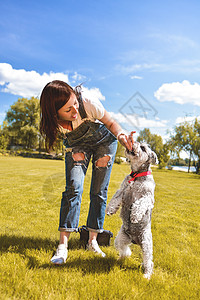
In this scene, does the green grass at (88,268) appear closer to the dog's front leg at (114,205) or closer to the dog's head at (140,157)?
the dog's front leg at (114,205)

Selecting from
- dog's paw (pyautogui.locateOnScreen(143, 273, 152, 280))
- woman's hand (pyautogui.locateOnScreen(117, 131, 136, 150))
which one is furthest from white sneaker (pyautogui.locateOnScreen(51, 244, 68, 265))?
woman's hand (pyautogui.locateOnScreen(117, 131, 136, 150))

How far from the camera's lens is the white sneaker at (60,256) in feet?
8.87

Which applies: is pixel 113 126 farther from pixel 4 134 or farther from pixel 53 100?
pixel 4 134

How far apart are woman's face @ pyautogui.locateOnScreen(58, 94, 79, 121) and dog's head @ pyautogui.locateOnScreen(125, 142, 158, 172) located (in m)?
0.79

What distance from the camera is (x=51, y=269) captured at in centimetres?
260

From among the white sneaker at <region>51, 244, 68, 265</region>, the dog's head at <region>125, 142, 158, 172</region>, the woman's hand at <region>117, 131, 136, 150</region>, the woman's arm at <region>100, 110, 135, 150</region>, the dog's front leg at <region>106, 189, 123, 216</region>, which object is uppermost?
the woman's arm at <region>100, 110, 135, 150</region>

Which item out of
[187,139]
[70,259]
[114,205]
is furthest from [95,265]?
[187,139]

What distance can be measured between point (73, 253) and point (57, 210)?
2675mm

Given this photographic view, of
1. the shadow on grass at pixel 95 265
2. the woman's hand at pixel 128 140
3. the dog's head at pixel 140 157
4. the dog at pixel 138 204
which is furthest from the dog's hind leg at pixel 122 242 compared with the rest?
the woman's hand at pixel 128 140

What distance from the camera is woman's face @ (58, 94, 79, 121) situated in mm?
2684

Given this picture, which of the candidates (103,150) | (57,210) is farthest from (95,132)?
(57,210)

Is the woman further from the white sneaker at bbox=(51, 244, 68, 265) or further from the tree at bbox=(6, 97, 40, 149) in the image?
the tree at bbox=(6, 97, 40, 149)

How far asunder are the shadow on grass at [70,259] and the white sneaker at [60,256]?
0.05 meters

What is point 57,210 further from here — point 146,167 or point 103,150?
point 146,167
